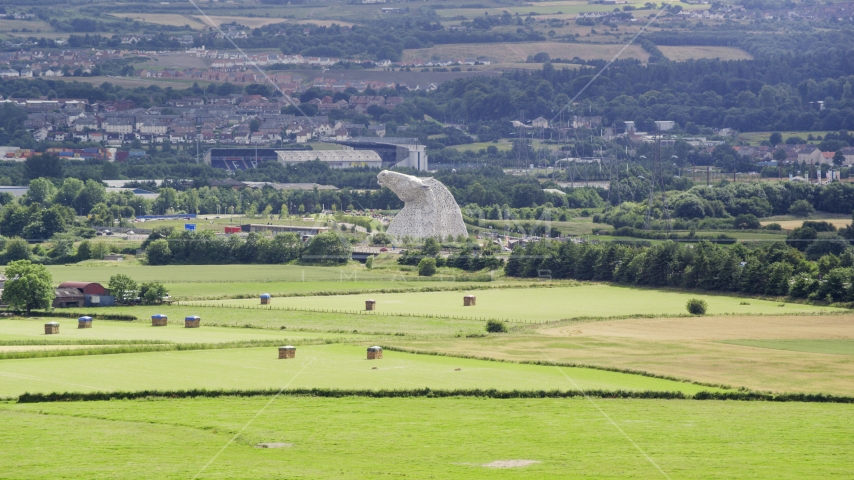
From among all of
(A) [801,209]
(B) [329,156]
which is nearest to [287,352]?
(A) [801,209]

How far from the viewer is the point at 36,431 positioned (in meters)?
29.2

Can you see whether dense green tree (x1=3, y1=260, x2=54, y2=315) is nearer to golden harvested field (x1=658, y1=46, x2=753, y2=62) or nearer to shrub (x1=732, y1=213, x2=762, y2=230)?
shrub (x1=732, y1=213, x2=762, y2=230)

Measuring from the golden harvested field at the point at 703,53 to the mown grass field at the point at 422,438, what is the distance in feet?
514

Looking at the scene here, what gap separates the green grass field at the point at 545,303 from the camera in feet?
163

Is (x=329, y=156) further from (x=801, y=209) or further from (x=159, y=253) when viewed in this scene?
(x=159, y=253)

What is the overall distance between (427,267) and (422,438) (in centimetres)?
3285

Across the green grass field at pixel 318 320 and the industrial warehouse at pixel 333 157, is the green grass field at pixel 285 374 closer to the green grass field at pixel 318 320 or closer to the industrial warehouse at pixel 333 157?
the green grass field at pixel 318 320

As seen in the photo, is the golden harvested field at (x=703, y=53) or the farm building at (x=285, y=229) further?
the golden harvested field at (x=703, y=53)

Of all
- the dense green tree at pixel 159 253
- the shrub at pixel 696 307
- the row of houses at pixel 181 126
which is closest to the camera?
the shrub at pixel 696 307

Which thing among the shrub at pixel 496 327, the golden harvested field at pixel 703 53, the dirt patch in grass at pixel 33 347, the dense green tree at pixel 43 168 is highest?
→ the golden harvested field at pixel 703 53

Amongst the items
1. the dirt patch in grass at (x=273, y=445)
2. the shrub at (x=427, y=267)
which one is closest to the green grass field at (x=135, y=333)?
the dirt patch in grass at (x=273, y=445)

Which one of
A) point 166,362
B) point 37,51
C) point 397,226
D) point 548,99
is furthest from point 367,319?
point 37,51

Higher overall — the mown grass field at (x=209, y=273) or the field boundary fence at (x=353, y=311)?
the mown grass field at (x=209, y=273)

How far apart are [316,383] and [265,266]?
98.8ft
